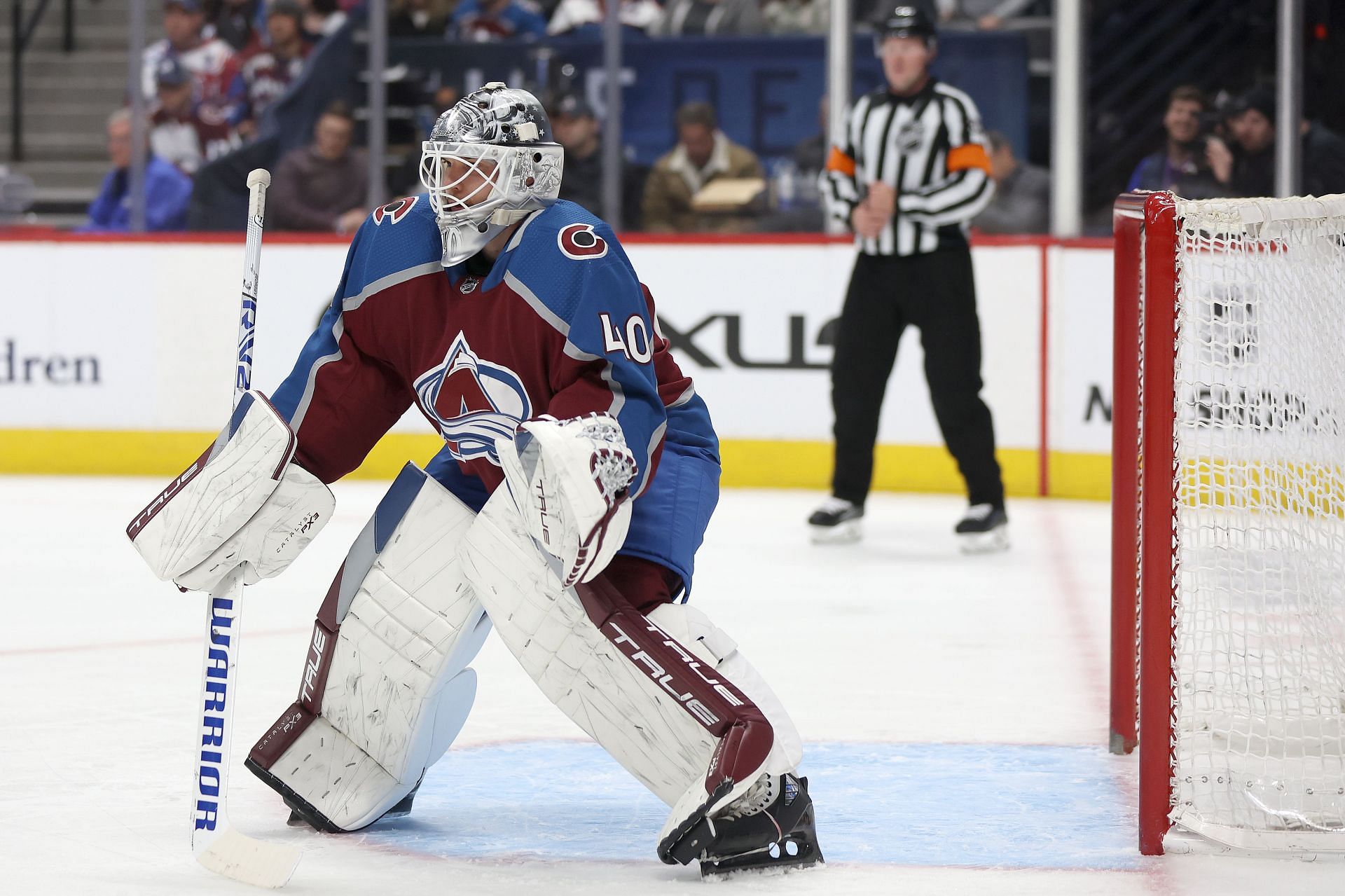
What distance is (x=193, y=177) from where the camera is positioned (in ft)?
24.3

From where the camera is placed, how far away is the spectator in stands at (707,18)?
719 centimetres

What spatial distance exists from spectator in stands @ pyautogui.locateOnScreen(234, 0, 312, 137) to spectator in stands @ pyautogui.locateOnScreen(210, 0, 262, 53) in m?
0.07

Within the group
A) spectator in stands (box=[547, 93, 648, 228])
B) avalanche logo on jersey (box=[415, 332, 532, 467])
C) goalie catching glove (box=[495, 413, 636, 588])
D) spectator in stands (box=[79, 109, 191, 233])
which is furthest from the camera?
spectator in stands (box=[79, 109, 191, 233])

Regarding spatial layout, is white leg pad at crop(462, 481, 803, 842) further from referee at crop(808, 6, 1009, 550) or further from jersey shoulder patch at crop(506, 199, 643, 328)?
referee at crop(808, 6, 1009, 550)

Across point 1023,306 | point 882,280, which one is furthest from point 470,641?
point 1023,306

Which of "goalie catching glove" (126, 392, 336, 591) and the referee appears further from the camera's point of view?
the referee

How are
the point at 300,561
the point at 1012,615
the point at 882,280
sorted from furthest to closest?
the point at 882,280 < the point at 300,561 < the point at 1012,615

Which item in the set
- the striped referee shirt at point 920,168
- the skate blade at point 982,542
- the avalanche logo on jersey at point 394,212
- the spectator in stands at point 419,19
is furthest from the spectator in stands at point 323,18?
the avalanche logo on jersey at point 394,212

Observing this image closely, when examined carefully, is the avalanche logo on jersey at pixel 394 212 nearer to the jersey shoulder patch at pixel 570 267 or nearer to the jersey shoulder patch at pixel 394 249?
the jersey shoulder patch at pixel 394 249

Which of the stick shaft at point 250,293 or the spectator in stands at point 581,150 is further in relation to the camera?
the spectator in stands at point 581,150

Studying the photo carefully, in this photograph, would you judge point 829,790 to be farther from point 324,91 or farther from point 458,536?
point 324,91

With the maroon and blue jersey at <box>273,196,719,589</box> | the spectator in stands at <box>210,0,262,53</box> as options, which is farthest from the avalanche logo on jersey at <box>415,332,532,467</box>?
the spectator in stands at <box>210,0,262,53</box>

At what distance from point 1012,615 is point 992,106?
2.81 m

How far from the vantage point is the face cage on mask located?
8.34 ft
